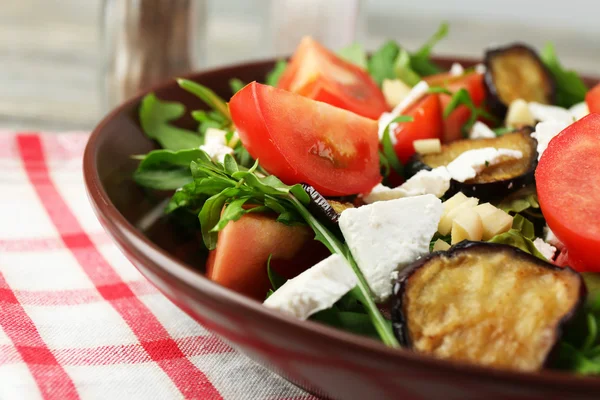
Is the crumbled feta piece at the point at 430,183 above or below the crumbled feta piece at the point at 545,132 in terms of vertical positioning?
below

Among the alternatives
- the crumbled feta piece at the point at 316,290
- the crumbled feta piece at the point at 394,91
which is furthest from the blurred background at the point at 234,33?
the crumbled feta piece at the point at 316,290

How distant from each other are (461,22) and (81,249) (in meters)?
3.75

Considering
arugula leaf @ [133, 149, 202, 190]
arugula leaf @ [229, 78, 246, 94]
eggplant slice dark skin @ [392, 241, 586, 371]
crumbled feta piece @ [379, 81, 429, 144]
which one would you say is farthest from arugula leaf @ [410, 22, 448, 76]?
eggplant slice dark skin @ [392, 241, 586, 371]

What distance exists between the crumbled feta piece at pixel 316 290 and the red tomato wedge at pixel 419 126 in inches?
26.2

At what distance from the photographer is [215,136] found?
5.85ft

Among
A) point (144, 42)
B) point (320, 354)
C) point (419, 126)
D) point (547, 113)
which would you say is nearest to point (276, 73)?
point (419, 126)

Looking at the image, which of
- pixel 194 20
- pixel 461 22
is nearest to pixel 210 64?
pixel 194 20

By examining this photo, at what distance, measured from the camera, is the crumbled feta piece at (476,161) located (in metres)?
1.58

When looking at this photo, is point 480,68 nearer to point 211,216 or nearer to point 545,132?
point 545,132

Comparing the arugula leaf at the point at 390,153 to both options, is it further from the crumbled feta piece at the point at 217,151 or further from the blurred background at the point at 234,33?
the blurred background at the point at 234,33

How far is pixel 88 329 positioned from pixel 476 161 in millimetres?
922

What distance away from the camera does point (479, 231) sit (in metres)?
1.43

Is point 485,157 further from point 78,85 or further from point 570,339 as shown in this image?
point 78,85

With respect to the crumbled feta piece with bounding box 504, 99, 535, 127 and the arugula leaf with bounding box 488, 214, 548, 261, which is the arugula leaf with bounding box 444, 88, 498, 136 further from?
the arugula leaf with bounding box 488, 214, 548, 261
